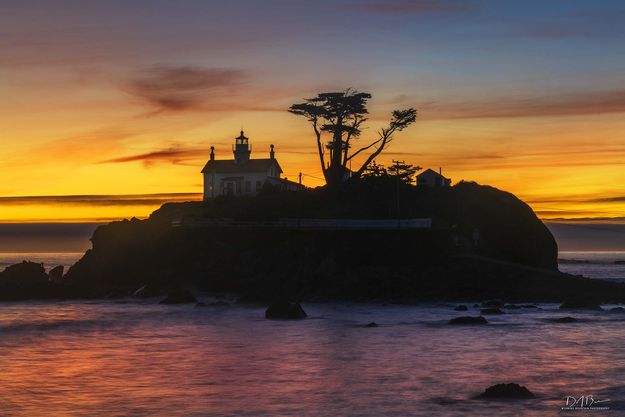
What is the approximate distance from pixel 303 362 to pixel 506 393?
13740 mm

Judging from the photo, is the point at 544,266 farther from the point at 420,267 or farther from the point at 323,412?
the point at 323,412

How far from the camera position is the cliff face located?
74.2 meters

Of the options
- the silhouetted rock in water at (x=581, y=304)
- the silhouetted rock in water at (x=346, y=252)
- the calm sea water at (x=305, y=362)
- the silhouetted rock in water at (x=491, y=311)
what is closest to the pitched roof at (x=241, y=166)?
the silhouetted rock in water at (x=346, y=252)

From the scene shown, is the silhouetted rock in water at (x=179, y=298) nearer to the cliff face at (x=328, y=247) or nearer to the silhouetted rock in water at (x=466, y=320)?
the cliff face at (x=328, y=247)

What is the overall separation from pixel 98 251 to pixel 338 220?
2474 cm

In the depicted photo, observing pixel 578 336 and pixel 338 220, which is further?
pixel 338 220

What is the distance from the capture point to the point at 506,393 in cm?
3531

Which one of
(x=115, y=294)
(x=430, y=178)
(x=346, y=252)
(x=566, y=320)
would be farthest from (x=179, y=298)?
(x=430, y=178)

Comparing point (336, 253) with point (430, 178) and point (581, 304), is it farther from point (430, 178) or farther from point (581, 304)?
point (430, 178)

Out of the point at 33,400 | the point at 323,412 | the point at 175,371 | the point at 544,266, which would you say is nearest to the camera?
the point at 323,412

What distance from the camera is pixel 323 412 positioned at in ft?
113

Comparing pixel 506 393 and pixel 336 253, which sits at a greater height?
pixel 336 253

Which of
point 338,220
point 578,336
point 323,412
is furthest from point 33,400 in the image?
point 338,220

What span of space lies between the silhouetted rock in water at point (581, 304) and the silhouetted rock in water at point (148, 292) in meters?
35.0
